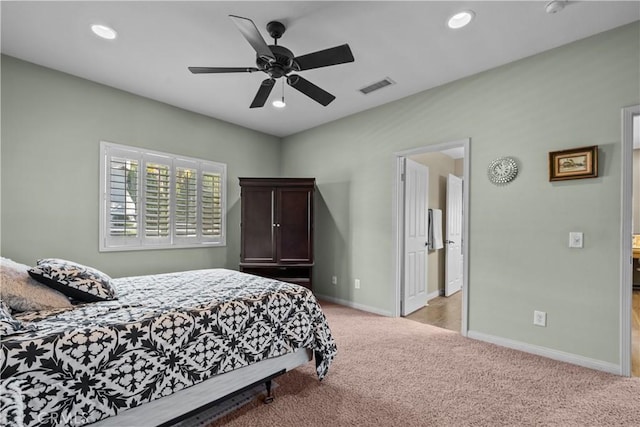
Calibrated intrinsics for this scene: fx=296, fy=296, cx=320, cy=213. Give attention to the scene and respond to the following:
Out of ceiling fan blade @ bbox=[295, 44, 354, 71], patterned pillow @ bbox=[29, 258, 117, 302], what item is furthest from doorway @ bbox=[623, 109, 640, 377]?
patterned pillow @ bbox=[29, 258, 117, 302]

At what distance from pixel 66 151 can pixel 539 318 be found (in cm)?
497

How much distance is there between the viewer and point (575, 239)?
252cm

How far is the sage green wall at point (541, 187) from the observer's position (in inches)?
93.7

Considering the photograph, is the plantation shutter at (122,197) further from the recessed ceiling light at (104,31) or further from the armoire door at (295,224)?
the armoire door at (295,224)

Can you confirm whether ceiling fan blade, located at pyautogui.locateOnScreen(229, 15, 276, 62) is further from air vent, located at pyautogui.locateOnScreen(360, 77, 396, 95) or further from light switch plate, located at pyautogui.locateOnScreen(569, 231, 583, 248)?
light switch plate, located at pyautogui.locateOnScreen(569, 231, 583, 248)

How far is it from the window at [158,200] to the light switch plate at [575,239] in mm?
4098

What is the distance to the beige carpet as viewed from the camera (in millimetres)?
1837

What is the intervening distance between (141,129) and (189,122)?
635 mm

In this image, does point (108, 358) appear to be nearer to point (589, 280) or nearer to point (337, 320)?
point (337, 320)

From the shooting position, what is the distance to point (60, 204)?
3090 millimetres

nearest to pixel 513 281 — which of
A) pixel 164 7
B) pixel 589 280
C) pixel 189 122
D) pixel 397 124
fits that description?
pixel 589 280

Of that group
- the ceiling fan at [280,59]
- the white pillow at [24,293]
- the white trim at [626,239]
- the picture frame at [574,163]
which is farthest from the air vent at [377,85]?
the white pillow at [24,293]

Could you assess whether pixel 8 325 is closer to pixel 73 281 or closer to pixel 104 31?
pixel 73 281

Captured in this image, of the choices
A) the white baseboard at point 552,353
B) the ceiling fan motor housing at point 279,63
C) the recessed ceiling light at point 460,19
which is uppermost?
the recessed ceiling light at point 460,19
